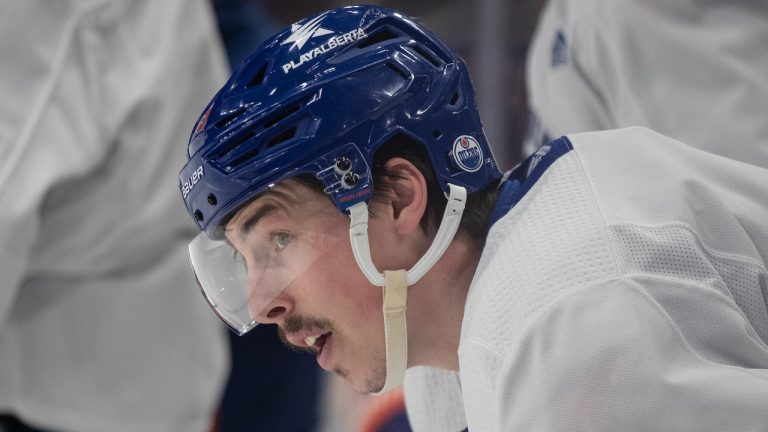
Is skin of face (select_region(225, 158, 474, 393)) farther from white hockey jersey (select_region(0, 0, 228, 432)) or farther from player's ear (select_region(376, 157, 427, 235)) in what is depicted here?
white hockey jersey (select_region(0, 0, 228, 432))

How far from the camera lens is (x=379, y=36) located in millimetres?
1416

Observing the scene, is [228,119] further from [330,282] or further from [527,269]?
[527,269]

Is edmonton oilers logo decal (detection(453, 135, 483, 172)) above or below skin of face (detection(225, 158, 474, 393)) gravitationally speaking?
above

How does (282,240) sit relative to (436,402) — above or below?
above

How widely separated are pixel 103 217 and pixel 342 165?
A: 1114 millimetres

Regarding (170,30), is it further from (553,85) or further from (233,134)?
(233,134)

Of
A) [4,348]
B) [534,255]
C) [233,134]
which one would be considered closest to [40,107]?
[4,348]

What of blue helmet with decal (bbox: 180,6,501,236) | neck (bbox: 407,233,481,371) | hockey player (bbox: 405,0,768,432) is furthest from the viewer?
hockey player (bbox: 405,0,768,432)

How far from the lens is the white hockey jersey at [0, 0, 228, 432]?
7.21 feet

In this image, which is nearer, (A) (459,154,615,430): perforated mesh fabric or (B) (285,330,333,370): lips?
(A) (459,154,615,430): perforated mesh fabric

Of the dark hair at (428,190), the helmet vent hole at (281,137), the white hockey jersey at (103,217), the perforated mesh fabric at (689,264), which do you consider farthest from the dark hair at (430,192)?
the white hockey jersey at (103,217)

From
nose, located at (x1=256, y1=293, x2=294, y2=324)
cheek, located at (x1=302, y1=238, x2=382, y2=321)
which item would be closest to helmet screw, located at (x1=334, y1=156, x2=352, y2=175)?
cheek, located at (x1=302, y1=238, x2=382, y2=321)

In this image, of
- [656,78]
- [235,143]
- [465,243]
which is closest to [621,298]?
[465,243]

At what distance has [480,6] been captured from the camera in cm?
348
